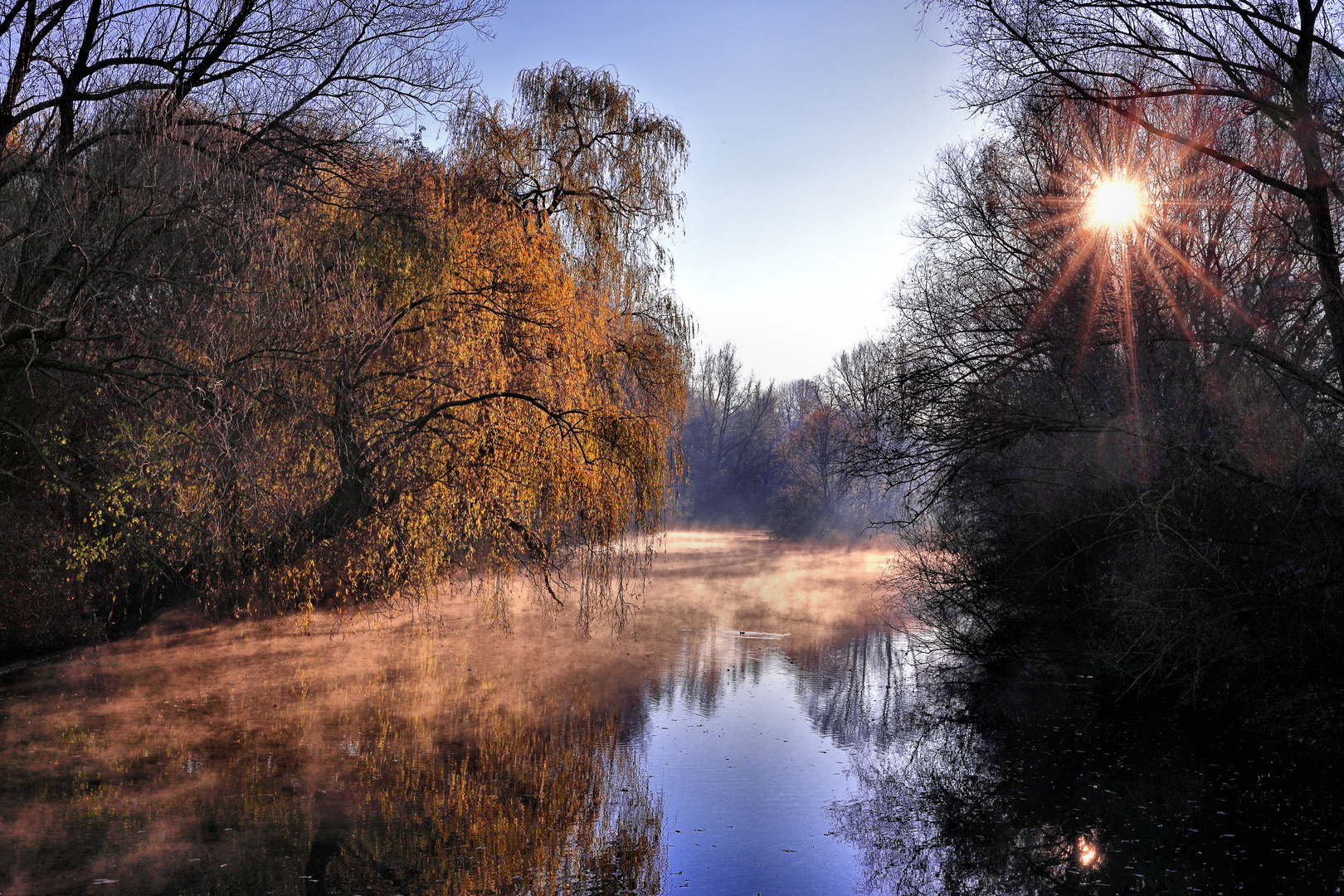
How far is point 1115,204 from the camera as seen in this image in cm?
1242

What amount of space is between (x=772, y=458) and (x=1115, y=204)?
43570 millimetres

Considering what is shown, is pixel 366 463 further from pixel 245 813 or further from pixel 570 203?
pixel 570 203

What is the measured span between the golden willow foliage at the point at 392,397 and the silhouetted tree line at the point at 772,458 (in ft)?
67.6

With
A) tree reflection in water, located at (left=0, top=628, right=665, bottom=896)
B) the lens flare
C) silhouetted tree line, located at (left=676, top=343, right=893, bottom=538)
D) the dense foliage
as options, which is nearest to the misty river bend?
tree reflection in water, located at (left=0, top=628, right=665, bottom=896)

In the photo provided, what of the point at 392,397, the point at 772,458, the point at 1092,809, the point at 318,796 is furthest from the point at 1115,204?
the point at 772,458

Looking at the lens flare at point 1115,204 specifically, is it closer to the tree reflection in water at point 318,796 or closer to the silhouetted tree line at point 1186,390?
the silhouetted tree line at point 1186,390

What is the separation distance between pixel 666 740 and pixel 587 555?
290 centimetres

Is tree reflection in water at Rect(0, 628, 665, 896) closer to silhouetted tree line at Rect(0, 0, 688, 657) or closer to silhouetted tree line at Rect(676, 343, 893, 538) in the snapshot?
silhouetted tree line at Rect(0, 0, 688, 657)

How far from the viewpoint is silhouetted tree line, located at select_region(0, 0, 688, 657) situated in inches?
332

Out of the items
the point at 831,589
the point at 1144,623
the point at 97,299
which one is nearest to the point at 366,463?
the point at 97,299

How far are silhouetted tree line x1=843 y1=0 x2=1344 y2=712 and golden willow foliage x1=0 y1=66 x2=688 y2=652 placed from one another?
3650 mm

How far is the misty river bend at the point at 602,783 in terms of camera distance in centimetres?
698

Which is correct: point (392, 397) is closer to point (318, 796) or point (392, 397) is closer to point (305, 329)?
point (305, 329)

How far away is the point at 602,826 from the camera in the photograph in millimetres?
7957
